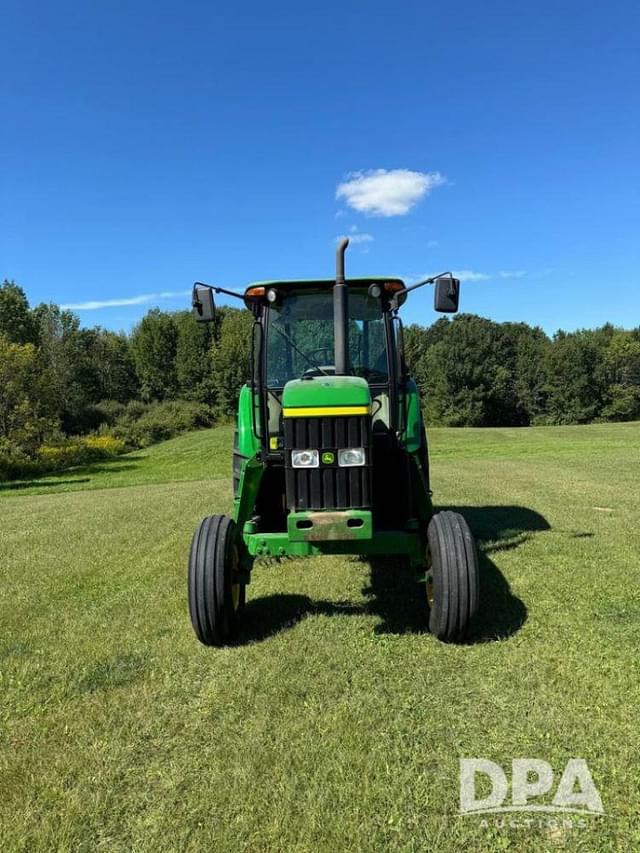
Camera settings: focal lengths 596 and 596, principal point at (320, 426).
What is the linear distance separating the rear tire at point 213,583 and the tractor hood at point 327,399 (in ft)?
3.30

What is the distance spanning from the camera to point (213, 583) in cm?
393

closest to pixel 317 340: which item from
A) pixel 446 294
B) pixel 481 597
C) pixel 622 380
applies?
pixel 446 294

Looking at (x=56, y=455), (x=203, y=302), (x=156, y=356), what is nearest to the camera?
(x=203, y=302)

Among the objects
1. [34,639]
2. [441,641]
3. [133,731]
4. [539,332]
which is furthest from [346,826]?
[539,332]

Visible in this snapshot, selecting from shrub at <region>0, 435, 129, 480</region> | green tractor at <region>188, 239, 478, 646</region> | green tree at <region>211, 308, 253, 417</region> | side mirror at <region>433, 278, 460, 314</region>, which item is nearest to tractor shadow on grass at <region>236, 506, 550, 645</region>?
green tractor at <region>188, 239, 478, 646</region>

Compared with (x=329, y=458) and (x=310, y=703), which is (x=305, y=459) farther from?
(x=310, y=703)

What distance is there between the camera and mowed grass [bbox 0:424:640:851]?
2.35m

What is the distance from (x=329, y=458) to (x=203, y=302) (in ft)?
5.48

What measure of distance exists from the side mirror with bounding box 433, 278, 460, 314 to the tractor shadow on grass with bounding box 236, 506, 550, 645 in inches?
89.9

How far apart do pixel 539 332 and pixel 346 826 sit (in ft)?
210

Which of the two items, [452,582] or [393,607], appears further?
[393,607]

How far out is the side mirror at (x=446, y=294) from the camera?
4434 millimetres

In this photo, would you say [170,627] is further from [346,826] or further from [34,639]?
[346,826]

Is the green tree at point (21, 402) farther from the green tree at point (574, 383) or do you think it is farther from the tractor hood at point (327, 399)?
the green tree at point (574, 383)
